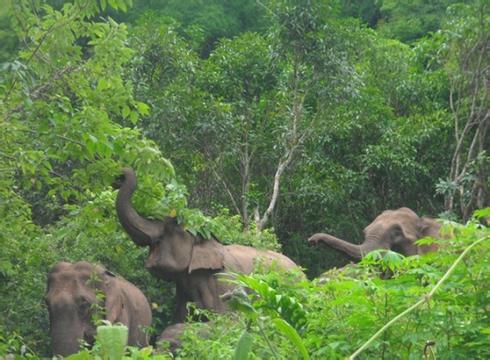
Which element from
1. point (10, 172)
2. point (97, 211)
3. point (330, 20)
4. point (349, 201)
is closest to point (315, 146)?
point (349, 201)

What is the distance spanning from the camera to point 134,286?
11.5 metres

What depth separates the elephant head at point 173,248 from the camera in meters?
11.4

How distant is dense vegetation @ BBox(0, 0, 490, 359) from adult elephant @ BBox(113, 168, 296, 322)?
0.83ft

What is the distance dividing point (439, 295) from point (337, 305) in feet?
1.59

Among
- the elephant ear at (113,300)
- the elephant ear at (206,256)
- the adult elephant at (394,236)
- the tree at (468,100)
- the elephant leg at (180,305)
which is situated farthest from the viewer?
the tree at (468,100)

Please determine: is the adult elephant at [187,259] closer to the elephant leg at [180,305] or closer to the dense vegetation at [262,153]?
the elephant leg at [180,305]

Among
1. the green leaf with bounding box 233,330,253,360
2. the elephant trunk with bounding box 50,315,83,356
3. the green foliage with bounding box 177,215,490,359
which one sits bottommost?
the elephant trunk with bounding box 50,315,83,356

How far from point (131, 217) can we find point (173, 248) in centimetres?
91

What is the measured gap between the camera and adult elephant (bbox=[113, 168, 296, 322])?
11.4 m

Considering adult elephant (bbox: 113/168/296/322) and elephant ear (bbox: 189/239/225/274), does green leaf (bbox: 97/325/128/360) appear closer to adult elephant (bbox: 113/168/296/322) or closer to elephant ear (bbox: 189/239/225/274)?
adult elephant (bbox: 113/168/296/322)

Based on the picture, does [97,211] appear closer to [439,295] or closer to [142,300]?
[142,300]

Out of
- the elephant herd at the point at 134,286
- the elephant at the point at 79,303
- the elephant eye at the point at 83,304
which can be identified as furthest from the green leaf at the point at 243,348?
the elephant eye at the point at 83,304

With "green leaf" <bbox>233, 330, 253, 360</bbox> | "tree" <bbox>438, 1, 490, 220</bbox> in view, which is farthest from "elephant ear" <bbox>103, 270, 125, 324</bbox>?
"tree" <bbox>438, 1, 490, 220</bbox>

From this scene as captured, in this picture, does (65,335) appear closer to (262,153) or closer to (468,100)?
(262,153)
